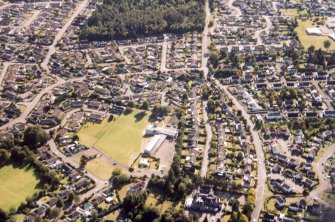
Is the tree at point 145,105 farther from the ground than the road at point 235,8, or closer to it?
farther from the ground

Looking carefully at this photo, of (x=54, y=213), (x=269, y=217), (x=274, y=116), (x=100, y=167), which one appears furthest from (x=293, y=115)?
(x=54, y=213)

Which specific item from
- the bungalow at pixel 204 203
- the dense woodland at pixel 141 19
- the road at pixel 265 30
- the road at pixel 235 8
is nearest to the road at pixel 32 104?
the dense woodland at pixel 141 19

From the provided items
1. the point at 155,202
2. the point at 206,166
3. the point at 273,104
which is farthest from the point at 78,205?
the point at 273,104

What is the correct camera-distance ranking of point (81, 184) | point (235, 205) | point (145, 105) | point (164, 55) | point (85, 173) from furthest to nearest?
1. point (164, 55)
2. point (145, 105)
3. point (85, 173)
4. point (81, 184)
5. point (235, 205)

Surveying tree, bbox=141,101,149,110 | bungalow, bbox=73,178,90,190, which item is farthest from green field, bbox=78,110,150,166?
bungalow, bbox=73,178,90,190

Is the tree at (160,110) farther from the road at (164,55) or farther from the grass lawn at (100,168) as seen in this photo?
the road at (164,55)

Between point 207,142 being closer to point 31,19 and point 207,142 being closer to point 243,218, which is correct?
point 243,218
